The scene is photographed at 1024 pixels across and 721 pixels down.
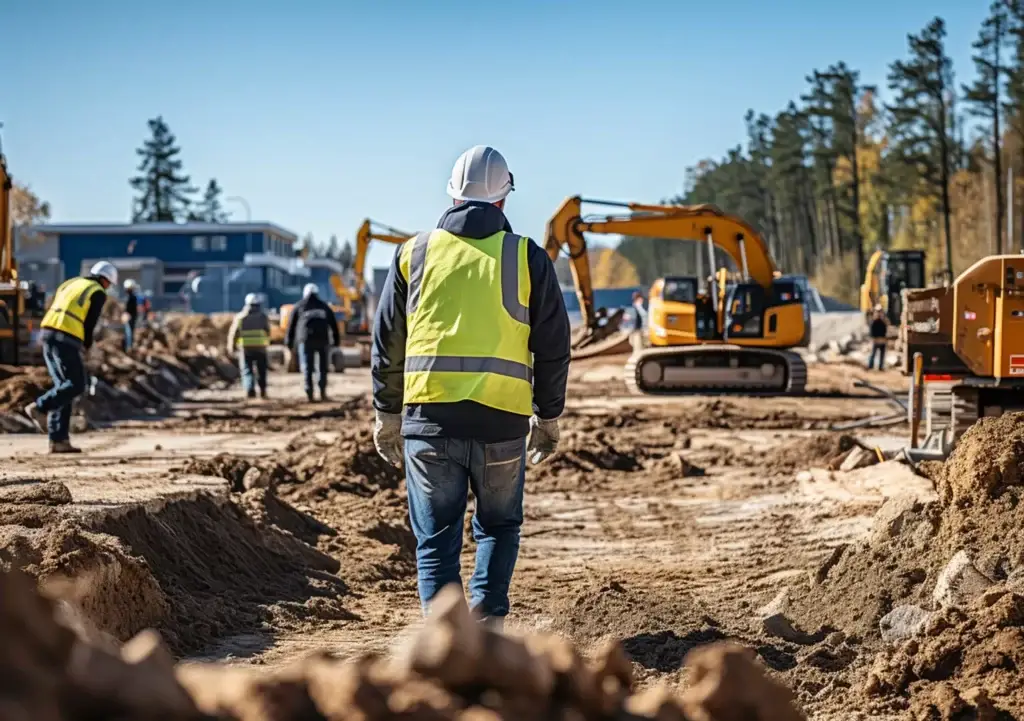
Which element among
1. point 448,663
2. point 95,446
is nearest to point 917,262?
point 95,446

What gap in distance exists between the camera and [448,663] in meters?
2.76

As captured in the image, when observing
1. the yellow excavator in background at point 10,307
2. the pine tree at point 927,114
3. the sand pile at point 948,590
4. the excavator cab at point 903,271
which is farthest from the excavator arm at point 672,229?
the pine tree at point 927,114

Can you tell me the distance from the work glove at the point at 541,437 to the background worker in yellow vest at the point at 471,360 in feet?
1.04

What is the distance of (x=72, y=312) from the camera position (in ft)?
→ 41.1

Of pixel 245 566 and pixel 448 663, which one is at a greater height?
pixel 448 663

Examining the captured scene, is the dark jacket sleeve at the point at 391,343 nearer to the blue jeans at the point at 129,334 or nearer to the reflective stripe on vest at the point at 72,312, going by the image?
the reflective stripe on vest at the point at 72,312

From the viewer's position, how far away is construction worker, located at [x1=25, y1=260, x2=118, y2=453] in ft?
41.1

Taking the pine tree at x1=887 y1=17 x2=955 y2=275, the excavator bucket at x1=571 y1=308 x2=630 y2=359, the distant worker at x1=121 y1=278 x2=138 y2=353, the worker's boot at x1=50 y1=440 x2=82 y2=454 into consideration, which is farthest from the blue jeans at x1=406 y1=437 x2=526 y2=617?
the pine tree at x1=887 y1=17 x2=955 y2=275

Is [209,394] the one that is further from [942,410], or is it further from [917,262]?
[917,262]

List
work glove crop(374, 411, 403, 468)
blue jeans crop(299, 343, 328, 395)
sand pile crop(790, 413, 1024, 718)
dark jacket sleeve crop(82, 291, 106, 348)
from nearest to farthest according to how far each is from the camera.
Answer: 1. sand pile crop(790, 413, 1024, 718)
2. work glove crop(374, 411, 403, 468)
3. dark jacket sleeve crop(82, 291, 106, 348)
4. blue jeans crop(299, 343, 328, 395)

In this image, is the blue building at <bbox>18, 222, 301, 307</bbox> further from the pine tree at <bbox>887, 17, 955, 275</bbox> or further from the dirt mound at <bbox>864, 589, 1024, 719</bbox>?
the dirt mound at <bbox>864, 589, 1024, 719</bbox>

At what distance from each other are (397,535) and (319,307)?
41.0ft

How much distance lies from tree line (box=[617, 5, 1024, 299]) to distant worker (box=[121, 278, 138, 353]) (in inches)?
1043

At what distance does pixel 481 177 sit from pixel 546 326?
0.64 metres
